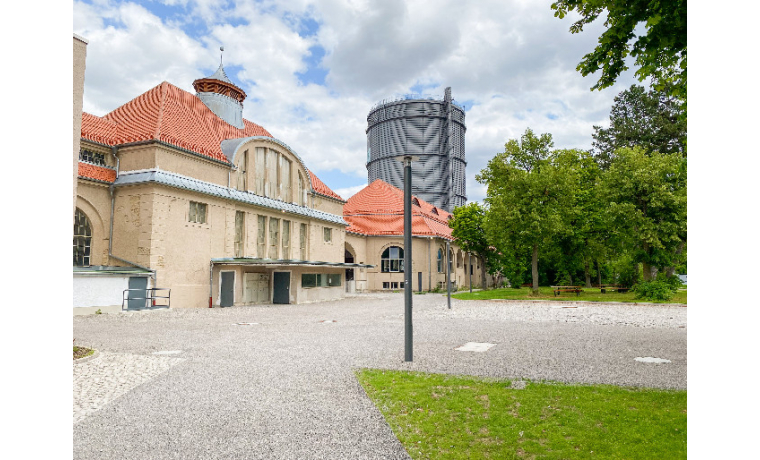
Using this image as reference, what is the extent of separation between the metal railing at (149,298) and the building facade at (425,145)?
208ft

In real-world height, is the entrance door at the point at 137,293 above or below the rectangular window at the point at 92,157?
below

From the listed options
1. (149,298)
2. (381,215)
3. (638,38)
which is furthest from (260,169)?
(638,38)

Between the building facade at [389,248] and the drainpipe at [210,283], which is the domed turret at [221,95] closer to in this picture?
the drainpipe at [210,283]

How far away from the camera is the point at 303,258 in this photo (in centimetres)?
3847

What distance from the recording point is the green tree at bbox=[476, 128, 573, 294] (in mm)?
35094

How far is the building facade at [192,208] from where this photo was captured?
83.7ft

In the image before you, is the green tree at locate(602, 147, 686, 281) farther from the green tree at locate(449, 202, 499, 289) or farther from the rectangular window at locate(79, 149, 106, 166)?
the rectangular window at locate(79, 149, 106, 166)

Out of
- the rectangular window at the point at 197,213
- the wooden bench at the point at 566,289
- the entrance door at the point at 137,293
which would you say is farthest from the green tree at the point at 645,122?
the entrance door at the point at 137,293

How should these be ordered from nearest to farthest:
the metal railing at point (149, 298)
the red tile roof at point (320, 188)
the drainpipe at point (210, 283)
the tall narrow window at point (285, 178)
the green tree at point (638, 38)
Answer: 1. the green tree at point (638, 38)
2. the metal railing at point (149, 298)
3. the drainpipe at point (210, 283)
4. the tall narrow window at point (285, 178)
5. the red tile roof at point (320, 188)

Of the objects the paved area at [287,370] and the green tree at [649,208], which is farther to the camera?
the green tree at [649,208]

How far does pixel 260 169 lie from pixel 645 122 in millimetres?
38242

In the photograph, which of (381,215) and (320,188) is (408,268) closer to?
(320,188)
